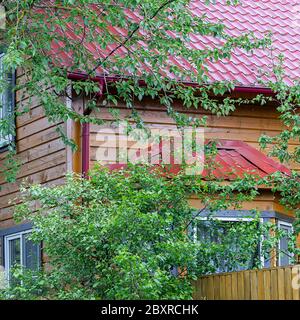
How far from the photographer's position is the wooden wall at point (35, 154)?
624 inches

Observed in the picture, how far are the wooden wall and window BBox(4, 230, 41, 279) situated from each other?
31 cm

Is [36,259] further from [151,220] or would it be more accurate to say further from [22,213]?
[151,220]

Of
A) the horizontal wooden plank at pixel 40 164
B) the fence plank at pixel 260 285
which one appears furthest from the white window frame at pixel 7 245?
the fence plank at pixel 260 285

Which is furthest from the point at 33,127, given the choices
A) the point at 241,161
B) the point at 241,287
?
the point at 241,287

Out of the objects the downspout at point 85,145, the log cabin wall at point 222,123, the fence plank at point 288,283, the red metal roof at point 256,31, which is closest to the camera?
the fence plank at point 288,283

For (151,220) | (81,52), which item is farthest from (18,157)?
(151,220)

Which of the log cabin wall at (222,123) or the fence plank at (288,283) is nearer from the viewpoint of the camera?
the fence plank at (288,283)

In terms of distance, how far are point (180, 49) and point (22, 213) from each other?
3345 millimetres

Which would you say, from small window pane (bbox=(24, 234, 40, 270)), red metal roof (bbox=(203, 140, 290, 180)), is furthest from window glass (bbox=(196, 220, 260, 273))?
small window pane (bbox=(24, 234, 40, 270))

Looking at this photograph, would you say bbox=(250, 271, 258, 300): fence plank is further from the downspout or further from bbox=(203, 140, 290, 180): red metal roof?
the downspout

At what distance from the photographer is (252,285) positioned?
1130 cm

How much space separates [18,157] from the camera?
16.9 m

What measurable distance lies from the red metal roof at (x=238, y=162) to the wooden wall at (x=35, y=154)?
4.46 feet

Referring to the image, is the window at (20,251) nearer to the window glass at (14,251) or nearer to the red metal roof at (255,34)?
the window glass at (14,251)
